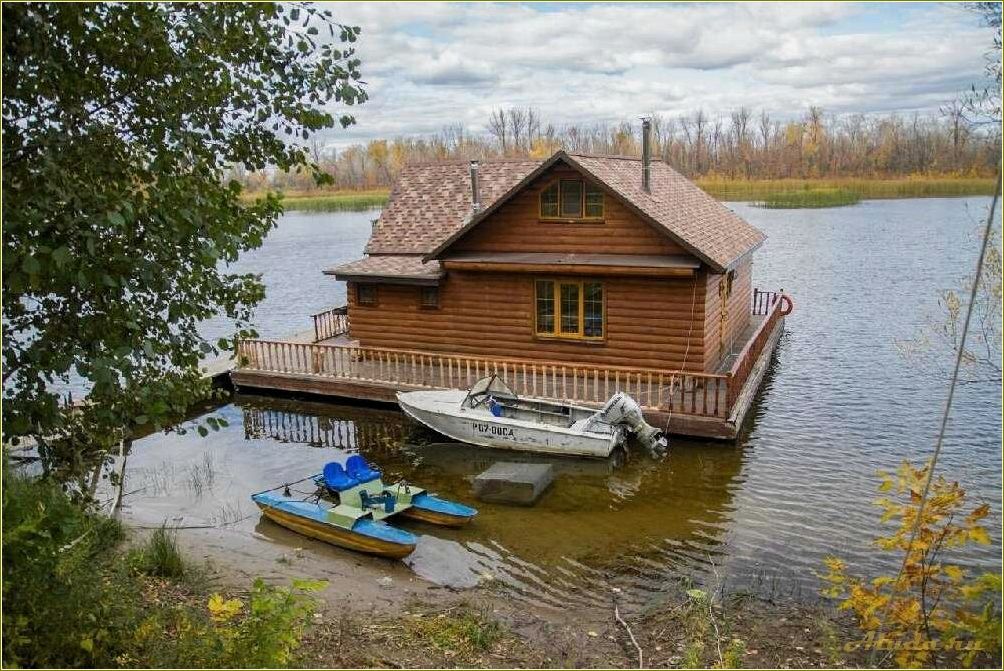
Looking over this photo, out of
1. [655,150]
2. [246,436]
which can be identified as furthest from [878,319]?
[655,150]

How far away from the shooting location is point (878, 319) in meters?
25.8

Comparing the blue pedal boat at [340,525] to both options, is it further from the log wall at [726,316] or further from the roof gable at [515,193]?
the log wall at [726,316]

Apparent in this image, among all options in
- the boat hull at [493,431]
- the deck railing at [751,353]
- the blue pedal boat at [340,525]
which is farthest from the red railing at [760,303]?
the blue pedal boat at [340,525]

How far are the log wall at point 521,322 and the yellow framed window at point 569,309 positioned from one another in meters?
0.18

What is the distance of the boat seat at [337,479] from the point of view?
12.7 m

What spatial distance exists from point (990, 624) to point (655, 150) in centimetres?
12419

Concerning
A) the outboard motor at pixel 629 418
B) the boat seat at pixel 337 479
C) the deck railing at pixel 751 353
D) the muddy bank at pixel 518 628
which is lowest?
the muddy bank at pixel 518 628

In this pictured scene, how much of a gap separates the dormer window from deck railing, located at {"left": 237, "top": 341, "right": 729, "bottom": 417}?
361 centimetres

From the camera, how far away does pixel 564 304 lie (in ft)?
58.7

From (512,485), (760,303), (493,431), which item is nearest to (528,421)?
(493,431)

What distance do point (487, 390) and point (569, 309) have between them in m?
3.49

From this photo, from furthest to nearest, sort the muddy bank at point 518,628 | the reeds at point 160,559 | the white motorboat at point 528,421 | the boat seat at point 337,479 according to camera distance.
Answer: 1. the white motorboat at point 528,421
2. the boat seat at point 337,479
3. the reeds at point 160,559
4. the muddy bank at point 518,628

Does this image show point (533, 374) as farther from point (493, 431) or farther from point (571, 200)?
point (571, 200)

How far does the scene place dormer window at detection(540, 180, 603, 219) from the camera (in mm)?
17562
